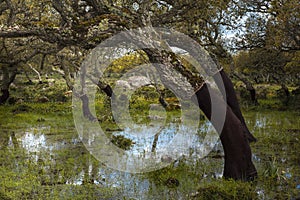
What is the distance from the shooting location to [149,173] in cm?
1048

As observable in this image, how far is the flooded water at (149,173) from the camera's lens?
9.13m

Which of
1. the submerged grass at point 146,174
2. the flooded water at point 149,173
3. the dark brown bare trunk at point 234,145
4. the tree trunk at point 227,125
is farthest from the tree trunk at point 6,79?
the dark brown bare trunk at point 234,145

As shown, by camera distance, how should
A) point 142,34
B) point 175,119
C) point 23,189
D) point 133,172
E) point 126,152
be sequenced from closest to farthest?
point 23,189 < point 142,34 < point 133,172 < point 126,152 < point 175,119

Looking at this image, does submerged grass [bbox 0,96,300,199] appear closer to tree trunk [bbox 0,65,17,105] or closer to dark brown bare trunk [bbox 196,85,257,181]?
dark brown bare trunk [bbox 196,85,257,181]

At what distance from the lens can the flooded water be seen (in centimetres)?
913

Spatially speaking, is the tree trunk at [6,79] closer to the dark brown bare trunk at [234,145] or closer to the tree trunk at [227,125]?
the tree trunk at [227,125]

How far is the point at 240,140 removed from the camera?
955 centimetres

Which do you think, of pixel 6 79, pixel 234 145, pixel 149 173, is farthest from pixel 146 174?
pixel 6 79

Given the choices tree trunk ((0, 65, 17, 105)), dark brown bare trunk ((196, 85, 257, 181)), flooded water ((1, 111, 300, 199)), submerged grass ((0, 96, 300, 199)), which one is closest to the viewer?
submerged grass ((0, 96, 300, 199))

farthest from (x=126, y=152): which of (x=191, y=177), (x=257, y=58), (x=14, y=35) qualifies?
(x=257, y=58)

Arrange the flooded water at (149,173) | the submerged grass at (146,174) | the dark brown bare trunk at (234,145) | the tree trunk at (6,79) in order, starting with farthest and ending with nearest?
the tree trunk at (6,79)
the dark brown bare trunk at (234,145)
the flooded water at (149,173)
the submerged grass at (146,174)

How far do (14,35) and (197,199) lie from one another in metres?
6.02

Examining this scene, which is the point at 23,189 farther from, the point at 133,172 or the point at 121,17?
the point at 121,17

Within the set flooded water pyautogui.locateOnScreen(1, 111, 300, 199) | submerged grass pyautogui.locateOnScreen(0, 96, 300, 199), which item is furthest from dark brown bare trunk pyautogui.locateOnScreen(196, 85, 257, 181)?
flooded water pyautogui.locateOnScreen(1, 111, 300, 199)
